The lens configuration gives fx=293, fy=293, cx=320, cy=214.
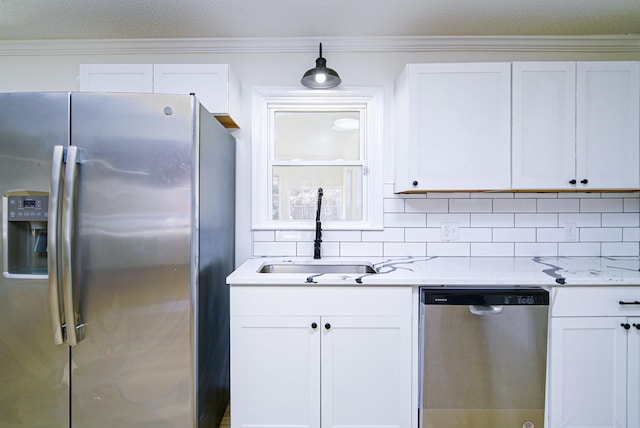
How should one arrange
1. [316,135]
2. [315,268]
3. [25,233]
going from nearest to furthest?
[25,233] → [315,268] → [316,135]

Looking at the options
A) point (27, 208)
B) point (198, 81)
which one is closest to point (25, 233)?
point (27, 208)

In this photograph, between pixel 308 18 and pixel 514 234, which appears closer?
pixel 308 18

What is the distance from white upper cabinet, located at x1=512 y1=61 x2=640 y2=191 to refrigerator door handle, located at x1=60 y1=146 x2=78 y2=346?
2.23 meters

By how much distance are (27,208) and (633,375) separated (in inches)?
115

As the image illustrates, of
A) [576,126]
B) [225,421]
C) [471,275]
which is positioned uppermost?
[576,126]

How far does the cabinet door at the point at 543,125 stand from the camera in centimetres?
171

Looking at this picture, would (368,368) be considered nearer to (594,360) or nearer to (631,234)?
(594,360)

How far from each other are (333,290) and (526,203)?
1563mm

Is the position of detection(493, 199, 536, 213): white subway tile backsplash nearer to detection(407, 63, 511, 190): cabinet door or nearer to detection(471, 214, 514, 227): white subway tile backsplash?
detection(471, 214, 514, 227): white subway tile backsplash

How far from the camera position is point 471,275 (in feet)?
4.78

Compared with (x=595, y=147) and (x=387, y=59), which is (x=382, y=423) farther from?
(x=387, y=59)

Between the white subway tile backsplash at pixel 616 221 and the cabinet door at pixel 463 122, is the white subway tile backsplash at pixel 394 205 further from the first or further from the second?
the white subway tile backsplash at pixel 616 221

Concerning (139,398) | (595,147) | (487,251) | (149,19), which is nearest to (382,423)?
(139,398)

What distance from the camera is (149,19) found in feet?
5.93
